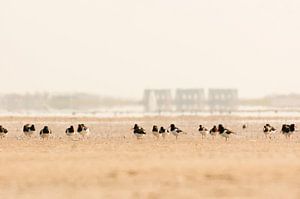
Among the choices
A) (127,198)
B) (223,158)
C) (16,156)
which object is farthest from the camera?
(16,156)

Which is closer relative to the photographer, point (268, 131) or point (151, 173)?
point (151, 173)

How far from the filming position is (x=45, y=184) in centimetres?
1675

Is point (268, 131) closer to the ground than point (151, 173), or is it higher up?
higher up

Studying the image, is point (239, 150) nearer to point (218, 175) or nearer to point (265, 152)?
point (265, 152)

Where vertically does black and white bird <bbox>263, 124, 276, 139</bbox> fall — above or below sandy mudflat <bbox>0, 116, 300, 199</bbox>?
above

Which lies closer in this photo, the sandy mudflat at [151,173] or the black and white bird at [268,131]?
the sandy mudflat at [151,173]

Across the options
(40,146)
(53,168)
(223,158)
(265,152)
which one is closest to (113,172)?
(53,168)

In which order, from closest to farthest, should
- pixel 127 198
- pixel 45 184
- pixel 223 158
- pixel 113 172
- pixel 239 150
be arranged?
pixel 127 198, pixel 45 184, pixel 113 172, pixel 223 158, pixel 239 150

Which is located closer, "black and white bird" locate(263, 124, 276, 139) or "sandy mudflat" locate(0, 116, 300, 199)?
"sandy mudflat" locate(0, 116, 300, 199)

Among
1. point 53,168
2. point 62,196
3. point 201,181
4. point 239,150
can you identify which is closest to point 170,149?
point 239,150

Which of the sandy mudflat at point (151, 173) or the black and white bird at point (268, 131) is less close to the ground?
the black and white bird at point (268, 131)

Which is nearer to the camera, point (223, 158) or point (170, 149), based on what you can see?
point (223, 158)

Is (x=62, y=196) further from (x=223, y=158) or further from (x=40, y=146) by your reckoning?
(x=40, y=146)

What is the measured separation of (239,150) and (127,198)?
12.6m
